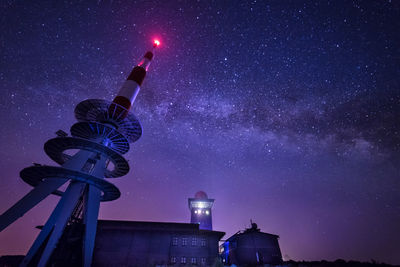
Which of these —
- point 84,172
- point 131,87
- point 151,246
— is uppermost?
point 131,87

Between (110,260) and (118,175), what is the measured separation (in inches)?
441

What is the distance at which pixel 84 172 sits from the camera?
19484mm

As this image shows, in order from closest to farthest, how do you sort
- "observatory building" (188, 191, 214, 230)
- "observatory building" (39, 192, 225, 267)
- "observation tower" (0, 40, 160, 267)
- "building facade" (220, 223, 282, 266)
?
"observation tower" (0, 40, 160, 267)
"observatory building" (39, 192, 225, 267)
"building facade" (220, 223, 282, 266)
"observatory building" (188, 191, 214, 230)

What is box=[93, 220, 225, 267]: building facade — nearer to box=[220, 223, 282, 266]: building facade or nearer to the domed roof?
box=[220, 223, 282, 266]: building facade

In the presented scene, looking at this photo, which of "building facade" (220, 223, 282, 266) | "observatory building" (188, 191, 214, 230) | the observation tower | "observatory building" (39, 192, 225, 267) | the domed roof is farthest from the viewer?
the domed roof

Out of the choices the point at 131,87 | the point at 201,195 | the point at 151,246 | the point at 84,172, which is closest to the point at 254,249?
the point at 151,246

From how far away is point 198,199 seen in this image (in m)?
45.7

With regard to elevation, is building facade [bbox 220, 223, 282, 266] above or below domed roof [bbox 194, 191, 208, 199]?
below

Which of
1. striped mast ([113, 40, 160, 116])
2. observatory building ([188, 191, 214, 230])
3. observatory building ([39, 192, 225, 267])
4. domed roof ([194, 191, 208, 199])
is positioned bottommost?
observatory building ([39, 192, 225, 267])

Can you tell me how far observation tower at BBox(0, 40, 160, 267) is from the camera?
16.3m

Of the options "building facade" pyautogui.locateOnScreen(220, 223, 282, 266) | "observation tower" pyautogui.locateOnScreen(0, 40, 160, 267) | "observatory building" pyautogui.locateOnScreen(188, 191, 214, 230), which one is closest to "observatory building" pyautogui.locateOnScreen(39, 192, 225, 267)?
"observation tower" pyautogui.locateOnScreen(0, 40, 160, 267)

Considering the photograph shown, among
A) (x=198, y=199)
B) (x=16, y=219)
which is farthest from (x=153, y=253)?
(x=198, y=199)

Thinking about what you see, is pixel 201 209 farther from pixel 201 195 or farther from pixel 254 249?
pixel 254 249

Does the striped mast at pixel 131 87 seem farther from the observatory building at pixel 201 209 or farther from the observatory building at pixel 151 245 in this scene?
the observatory building at pixel 201 209
